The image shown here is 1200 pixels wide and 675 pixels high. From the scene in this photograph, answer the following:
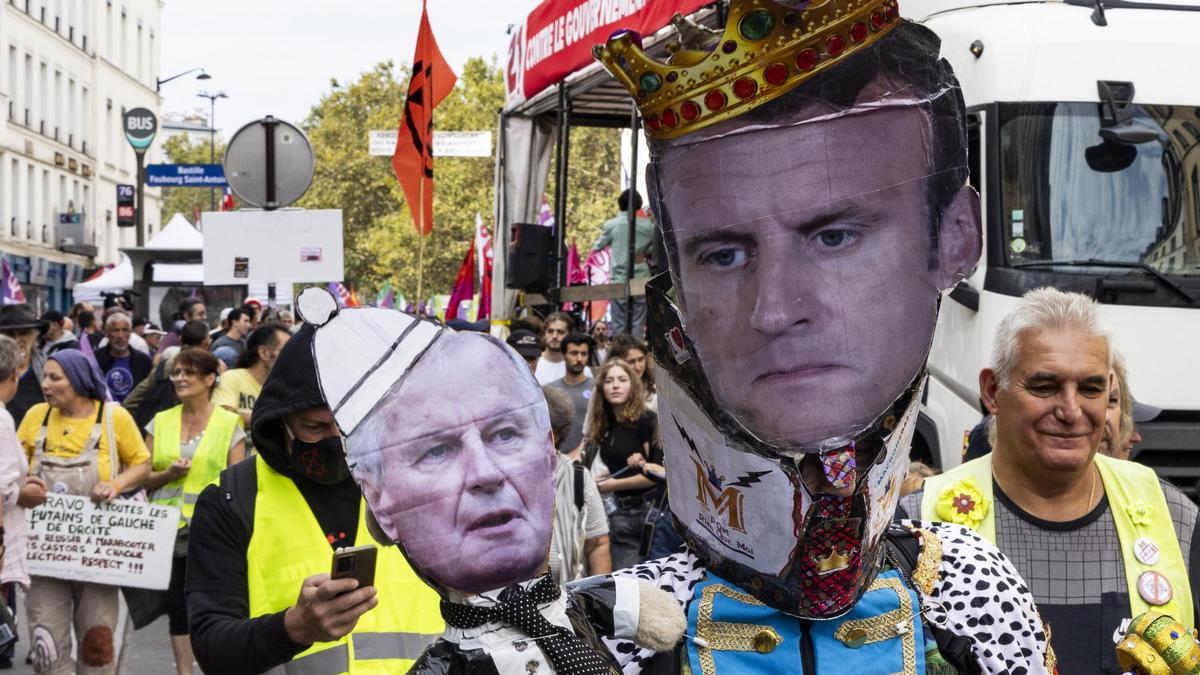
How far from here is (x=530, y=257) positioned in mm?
13227

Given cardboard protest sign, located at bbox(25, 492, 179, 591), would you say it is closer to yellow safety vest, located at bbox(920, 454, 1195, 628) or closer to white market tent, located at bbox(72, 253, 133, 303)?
yellow safety vest, located at bbox(920, 454, 1195, 628)

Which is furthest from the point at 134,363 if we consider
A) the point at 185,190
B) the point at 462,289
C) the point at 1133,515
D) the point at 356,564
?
the point at 185,190

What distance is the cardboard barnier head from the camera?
242 centimetres

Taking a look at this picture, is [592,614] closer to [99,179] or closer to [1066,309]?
[1066,309]

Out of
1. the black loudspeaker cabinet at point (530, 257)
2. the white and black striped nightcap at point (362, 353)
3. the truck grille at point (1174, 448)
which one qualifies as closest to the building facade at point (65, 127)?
the black loudspeaker cabinet at point (530, 257)

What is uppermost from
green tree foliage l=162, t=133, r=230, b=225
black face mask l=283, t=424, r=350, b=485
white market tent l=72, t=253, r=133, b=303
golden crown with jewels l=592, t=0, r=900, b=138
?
green tree foliage l=162, t=133, r=230, b=225

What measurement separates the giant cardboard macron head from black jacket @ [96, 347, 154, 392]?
1241 cm

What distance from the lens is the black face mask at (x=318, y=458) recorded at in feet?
13.0

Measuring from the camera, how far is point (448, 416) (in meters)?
2.48

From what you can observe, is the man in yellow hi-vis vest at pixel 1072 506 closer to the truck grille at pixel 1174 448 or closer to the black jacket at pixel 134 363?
the truck grille at pixel 1174 448

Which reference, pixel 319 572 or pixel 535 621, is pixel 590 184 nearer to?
pixel 319 572

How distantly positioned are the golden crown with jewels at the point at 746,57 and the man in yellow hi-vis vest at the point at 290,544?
5.01ft

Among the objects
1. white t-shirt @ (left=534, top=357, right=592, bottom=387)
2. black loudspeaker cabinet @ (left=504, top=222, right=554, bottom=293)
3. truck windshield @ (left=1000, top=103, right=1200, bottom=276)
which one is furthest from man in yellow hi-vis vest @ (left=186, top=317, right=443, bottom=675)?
black loudspeaker cabinet @ (left=504, top=222, right=554, bottom=293)

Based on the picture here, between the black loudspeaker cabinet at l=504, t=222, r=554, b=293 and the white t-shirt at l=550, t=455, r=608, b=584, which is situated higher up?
the black loudspeaker cabinet at l=504, t=222, r=554, b=293
